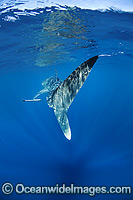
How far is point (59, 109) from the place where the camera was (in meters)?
2.80

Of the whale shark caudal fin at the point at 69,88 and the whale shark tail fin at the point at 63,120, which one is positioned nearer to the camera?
the whale shark caudal fin at the point at 69,88

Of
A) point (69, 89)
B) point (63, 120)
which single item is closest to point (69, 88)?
point (69, 89)

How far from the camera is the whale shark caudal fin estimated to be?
1938 mm

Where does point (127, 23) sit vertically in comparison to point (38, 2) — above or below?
above

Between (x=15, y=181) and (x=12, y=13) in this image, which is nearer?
(x=12, y=13)

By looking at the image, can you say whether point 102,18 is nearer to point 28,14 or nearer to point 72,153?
point 28,14

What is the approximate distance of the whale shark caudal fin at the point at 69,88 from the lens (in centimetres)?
194

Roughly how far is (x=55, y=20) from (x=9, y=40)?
4.22 meters

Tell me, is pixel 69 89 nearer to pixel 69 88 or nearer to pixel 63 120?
pixel 69 88

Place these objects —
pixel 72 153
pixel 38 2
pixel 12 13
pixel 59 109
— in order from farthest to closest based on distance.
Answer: pixel 72 153, pixel 12 13, pixel 38 2, pixel 59 109

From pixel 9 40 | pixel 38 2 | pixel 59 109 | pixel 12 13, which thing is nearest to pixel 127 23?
pixel 38 2

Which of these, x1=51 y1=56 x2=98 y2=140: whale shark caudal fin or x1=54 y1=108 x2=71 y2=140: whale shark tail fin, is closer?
x1=51 y1=56 x2=98 y2=140: whale shark caudal fin

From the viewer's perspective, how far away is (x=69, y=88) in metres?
2.16

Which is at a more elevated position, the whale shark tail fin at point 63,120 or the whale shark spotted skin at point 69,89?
the whale shark spotted skin at point 69,89
